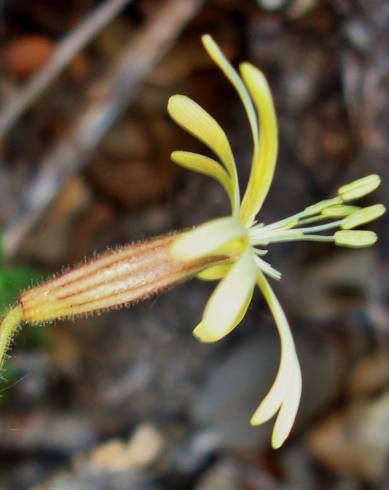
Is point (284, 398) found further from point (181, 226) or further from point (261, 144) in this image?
point (181, 226)

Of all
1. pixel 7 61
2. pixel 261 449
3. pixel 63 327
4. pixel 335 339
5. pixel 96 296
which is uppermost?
pixel 7 61

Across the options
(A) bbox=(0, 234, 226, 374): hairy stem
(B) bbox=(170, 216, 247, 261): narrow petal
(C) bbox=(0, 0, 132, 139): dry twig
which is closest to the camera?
(B) bbox=(170, 216, 247, 261): narrow petal

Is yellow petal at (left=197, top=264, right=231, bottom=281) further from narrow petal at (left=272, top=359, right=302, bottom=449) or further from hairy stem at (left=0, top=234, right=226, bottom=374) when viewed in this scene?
narrow petal at (left=272, top=359, right=302, bottom=449)

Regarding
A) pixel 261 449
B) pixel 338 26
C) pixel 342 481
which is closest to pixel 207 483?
pixel 261 449

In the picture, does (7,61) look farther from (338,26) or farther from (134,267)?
(134,267)

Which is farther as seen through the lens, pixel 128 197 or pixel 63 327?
pixel 128 197

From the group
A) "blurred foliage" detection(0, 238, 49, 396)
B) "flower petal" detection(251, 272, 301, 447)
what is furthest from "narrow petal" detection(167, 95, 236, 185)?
"blurred foliage" detection(0, 238, 49, 396)
